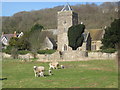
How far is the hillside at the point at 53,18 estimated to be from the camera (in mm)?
74312

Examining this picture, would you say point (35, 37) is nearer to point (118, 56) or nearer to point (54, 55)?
point (54, 55)

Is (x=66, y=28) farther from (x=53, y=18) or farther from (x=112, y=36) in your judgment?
(x=53, y=18)

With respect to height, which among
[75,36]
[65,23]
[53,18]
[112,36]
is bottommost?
[112,36]

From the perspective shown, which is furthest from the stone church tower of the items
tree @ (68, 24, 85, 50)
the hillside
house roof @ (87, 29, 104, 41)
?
the hillside

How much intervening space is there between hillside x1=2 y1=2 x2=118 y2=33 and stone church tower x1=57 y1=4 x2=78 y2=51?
2302 centimetres

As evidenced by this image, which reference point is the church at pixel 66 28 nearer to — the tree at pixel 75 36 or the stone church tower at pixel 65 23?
the stone church tower at pixel 65 23

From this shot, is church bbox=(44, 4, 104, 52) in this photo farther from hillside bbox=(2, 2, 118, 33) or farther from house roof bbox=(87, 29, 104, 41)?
hillside bbox=(2, 2, 118, 33)

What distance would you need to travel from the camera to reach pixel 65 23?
4994cm

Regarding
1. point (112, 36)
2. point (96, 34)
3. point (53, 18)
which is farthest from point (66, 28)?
point (53, 18)

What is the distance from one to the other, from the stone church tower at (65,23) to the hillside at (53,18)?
23024 millimetres

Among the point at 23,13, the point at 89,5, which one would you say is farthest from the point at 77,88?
the point at 23,13

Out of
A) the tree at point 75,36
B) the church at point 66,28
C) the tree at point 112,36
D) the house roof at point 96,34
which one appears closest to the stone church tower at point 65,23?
the church at point 66,28

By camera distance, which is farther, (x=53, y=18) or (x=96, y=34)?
(x=53, y=18)

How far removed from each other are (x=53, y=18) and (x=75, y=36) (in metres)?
42.9
